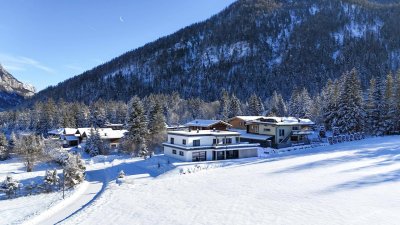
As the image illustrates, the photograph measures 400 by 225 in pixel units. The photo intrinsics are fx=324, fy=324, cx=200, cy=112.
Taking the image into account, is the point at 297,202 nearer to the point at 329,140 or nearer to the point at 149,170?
the point at 149,170

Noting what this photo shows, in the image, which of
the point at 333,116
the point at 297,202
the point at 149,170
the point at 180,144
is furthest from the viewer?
the point at 333,116

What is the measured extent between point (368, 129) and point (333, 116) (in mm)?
6692

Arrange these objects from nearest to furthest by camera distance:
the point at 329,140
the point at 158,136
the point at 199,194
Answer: the point at 199,194 → the point at 329,140 → the point at 158,136

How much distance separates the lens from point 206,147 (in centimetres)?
4894

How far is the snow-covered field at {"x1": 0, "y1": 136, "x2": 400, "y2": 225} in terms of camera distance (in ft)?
65.4

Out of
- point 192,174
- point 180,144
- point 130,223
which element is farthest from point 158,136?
point 130,223

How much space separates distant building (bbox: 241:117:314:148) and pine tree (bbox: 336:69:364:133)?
6505 millimetres

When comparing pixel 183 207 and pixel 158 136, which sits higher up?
pixel 158 136

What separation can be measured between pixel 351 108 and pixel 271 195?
41.5m

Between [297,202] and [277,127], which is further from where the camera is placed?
[277,127]

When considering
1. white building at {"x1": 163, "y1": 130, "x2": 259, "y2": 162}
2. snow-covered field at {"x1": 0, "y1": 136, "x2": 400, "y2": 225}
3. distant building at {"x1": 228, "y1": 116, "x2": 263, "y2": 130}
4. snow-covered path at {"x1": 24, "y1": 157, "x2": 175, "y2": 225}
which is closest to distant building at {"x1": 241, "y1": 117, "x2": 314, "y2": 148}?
distant building at {"x1": 228, "y1": 116, "x2": 263, "y2": 130}

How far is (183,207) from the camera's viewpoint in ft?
78.5

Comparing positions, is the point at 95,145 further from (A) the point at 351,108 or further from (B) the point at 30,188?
(A) the point at 351,108

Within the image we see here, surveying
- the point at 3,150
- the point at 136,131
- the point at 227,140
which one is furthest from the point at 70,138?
the point at 227,140
